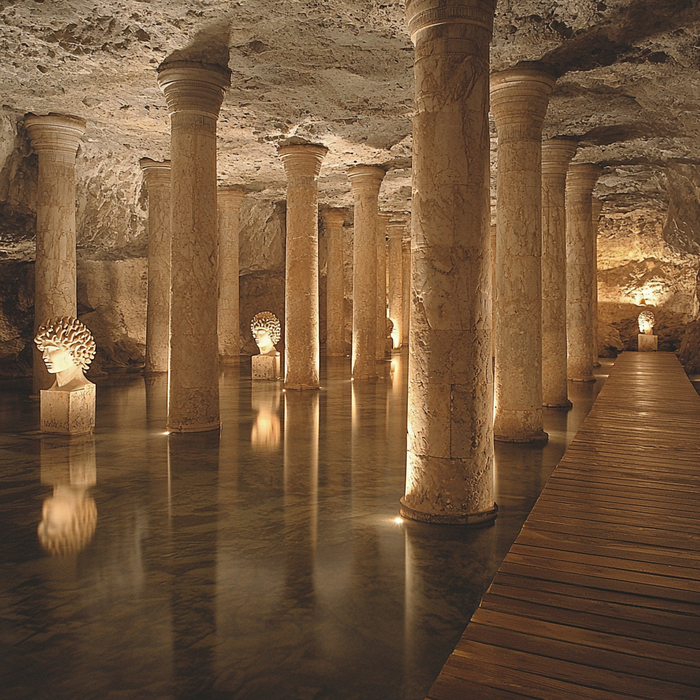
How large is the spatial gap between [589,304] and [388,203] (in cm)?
851

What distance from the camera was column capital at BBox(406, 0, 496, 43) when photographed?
5.08 m

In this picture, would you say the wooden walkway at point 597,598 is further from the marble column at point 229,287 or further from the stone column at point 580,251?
the marble column at point 229,287

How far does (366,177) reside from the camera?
15.8 metres

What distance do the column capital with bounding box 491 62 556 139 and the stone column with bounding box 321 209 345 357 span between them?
1437 cm

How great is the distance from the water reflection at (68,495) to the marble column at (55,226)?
4455 millimetres

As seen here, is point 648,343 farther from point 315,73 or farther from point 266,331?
point 315,73

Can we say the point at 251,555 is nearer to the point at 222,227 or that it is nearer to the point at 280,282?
the point at 222,227

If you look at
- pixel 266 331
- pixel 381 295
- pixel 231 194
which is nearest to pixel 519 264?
pixel 266 331

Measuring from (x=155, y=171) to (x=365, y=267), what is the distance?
211 inches

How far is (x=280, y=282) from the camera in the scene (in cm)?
2534

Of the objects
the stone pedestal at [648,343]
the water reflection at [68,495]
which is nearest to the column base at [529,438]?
the water reflection at [68,495]

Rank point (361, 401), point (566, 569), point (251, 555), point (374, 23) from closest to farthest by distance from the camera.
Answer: point (566, 569)
point (251, 555)
point (374, 23)
point (361, 401)

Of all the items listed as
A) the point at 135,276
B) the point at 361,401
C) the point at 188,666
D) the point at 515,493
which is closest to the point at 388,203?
the point at 135,276

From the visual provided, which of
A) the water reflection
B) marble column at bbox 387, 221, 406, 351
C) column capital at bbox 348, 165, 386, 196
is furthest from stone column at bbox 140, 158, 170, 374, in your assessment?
marble column at bbox 387, 221, 406, 351
